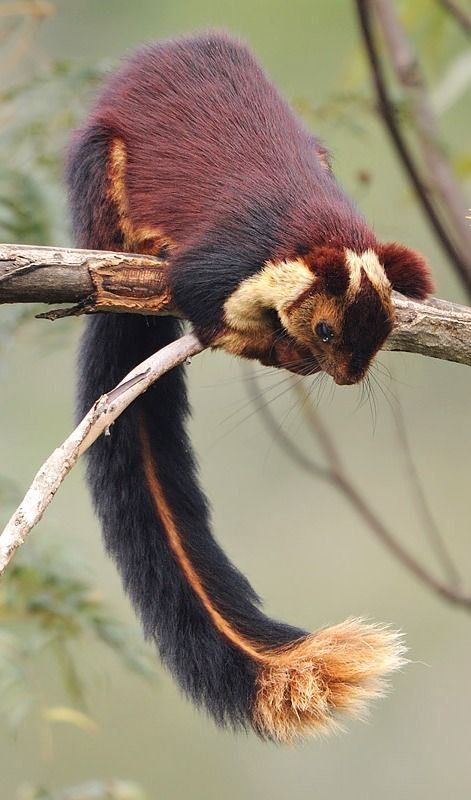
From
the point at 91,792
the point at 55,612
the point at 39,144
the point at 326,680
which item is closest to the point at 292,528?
the point at 39,144

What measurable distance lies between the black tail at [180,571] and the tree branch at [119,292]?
0.39 m

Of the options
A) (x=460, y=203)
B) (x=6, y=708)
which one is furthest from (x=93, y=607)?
(x=460, y=203)

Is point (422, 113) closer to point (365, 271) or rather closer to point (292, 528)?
point (365, 271)

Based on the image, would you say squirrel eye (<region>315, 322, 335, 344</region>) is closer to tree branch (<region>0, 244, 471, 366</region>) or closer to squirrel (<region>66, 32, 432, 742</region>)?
squirrel (<region>66, 32, 432, 742</region>)

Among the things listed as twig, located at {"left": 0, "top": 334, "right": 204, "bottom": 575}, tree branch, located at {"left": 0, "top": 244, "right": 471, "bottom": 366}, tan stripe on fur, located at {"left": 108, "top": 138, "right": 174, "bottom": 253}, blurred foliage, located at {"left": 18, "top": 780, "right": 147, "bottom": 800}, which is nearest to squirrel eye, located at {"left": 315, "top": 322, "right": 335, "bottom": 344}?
tree branch, located at {"left": 0, "top": 244, "right": 471, "bottom": 366}

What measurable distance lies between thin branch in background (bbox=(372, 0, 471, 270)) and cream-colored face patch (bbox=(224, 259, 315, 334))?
0.84 metres

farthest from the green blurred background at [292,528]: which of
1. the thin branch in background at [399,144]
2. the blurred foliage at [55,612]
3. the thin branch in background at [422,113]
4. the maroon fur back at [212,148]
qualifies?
the blurred foliage at [55,612]

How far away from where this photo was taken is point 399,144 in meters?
3.23

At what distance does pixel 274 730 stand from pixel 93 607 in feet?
2.56

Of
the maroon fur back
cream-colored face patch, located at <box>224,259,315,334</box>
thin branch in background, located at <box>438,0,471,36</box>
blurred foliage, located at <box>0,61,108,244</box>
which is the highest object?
blurred foliage, located at <box>0,61,108,244</box>

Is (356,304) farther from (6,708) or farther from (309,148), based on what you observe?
(6,708)

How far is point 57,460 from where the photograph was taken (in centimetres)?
192

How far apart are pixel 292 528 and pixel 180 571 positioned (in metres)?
4.34

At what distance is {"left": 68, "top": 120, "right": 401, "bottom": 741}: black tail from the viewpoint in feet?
7.01
